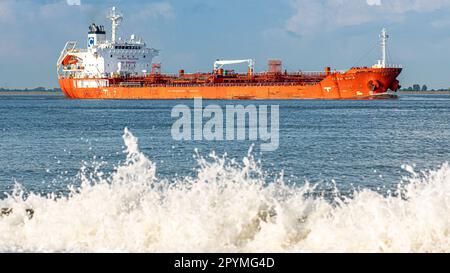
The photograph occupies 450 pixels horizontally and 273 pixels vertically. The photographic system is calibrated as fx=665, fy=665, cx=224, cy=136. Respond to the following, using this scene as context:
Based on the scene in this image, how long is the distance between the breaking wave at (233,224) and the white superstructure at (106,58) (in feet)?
264

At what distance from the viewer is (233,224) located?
1030 cm

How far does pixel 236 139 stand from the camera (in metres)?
32.6

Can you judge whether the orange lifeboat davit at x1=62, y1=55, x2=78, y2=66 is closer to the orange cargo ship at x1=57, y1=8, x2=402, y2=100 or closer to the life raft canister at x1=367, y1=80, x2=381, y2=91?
the orange cargo ship at x1=57, y1=8, x2=402, y2=100

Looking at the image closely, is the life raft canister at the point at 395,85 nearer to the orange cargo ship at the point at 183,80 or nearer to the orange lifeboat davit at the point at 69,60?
the orange cargo ship at the point at 183,80

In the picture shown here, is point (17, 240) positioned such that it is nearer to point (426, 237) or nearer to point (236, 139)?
point (426, 237)

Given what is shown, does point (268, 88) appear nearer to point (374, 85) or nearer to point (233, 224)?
point (374, 85)

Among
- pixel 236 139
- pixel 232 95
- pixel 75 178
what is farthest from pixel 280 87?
pixel 75 178

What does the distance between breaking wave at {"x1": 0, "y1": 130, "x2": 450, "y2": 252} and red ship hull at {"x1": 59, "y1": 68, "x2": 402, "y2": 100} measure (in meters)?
60.7

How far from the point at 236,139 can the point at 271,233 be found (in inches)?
888

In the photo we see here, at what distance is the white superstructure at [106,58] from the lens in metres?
91.2

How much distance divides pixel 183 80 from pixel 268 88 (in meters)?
13.2

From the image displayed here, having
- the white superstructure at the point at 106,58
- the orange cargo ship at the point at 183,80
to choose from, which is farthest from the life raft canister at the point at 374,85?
the white superstructure at the point at 106,58
